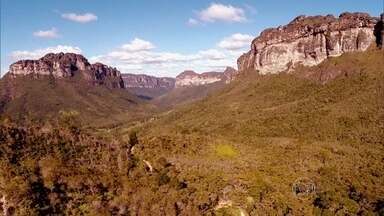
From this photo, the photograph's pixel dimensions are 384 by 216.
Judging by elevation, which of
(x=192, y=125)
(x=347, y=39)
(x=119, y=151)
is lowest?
(x=192, y=125)

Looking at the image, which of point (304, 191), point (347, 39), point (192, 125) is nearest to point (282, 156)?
point (304, 191)

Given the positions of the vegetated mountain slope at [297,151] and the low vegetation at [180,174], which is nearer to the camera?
the low vegetation at [180,174]

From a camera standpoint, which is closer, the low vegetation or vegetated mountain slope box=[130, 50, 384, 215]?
the low vegetation

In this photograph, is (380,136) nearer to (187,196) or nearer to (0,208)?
(187,196)

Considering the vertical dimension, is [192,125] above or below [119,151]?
below

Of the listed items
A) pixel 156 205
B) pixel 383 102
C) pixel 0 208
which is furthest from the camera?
pixel 383 102

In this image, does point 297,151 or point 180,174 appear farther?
point 297,151

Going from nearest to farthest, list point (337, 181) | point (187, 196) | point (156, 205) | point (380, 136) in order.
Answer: point (156, 205)
point (187, 196)
point (337, 181)
point (380, 136)

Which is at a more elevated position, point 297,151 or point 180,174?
point 180,174
